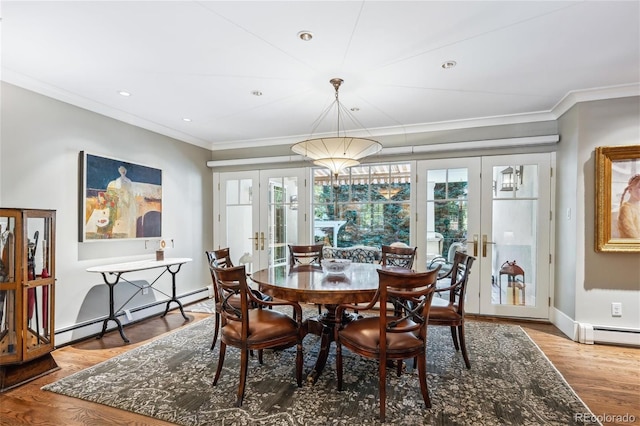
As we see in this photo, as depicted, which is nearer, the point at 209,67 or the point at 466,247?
the point at 209,67

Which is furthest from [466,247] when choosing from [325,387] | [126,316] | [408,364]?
[126,316]

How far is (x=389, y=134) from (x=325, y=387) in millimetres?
3358

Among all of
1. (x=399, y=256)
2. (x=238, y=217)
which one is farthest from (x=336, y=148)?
(x=238, y=217)

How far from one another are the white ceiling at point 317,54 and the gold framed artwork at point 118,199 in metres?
0.64

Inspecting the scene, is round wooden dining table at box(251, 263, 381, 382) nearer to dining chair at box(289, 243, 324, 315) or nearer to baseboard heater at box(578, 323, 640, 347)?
dining chair at box(289, 243, 324, 315)

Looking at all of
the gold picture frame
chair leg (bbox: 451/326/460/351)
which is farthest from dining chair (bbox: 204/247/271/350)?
the gold picture frame

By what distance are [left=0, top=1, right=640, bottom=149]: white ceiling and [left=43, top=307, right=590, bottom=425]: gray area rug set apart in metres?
2.50

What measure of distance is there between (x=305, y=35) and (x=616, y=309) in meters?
3.89

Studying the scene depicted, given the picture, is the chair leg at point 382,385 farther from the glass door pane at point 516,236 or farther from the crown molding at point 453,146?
the crown molding at point 453,146

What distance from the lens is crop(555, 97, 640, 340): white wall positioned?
324cm

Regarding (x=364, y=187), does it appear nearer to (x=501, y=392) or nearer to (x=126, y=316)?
(x=501, y=392)

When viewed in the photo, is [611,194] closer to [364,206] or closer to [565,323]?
[565,323]

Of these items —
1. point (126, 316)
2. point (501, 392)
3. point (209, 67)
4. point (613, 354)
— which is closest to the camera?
point (501, 392)

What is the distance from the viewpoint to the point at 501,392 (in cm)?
233
